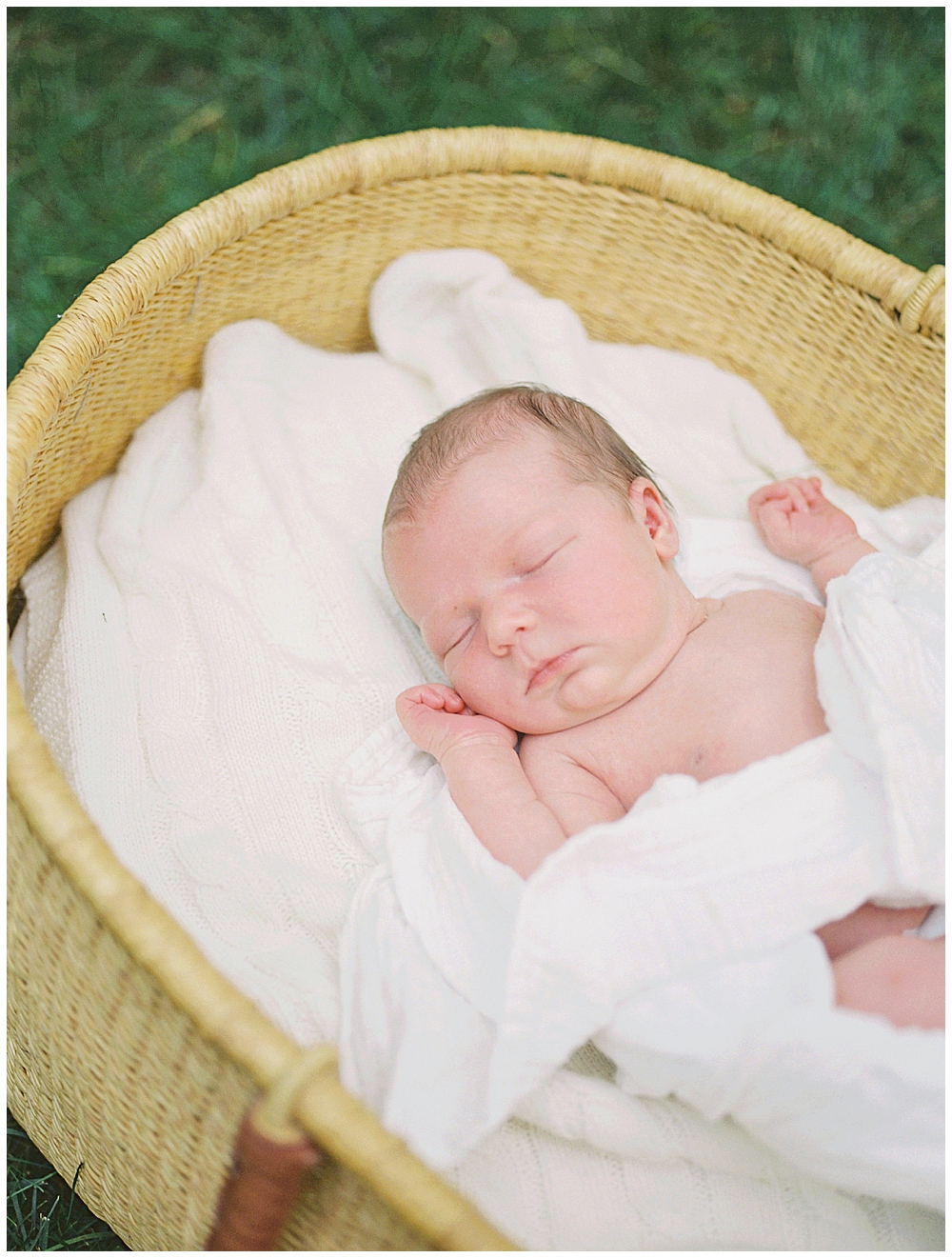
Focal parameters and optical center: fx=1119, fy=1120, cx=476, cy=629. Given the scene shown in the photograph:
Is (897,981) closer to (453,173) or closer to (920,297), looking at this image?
(920,297)

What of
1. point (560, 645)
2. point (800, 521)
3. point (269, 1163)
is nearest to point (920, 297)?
point (800, 521)

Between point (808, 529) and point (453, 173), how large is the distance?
0.83m

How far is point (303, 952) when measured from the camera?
4.34 ft

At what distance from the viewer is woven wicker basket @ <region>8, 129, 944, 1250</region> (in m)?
0.95

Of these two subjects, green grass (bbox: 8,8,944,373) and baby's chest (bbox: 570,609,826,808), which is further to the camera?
green grass (bbox: 8,8,944,373)

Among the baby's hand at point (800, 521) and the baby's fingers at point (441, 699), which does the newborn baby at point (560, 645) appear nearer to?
the baby's fingers at point (441, 699)

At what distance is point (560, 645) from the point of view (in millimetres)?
1308

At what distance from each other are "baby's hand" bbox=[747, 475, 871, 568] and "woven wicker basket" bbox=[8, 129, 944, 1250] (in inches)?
10.0

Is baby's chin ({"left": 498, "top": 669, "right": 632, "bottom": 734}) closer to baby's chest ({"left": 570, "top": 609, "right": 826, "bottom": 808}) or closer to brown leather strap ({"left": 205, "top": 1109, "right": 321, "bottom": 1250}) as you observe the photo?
baby's chest ({"left": 570, "top": 609, "right": 826, "bottom": 808})

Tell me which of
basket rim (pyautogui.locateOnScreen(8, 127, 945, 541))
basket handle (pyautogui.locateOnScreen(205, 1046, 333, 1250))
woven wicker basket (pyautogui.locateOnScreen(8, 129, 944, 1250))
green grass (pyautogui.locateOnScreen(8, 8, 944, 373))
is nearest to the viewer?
basket handle (pyautogui.locateOnScreen(205, 1046, 333, 1250))

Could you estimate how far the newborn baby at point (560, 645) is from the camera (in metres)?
1.30

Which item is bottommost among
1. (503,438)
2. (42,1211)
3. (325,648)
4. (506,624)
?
(42,1211)

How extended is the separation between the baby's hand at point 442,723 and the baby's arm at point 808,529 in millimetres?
531

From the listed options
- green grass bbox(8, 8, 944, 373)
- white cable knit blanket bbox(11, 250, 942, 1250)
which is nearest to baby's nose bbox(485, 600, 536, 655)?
white cable knit blanket bbox(11, 250, 942, 1250)
